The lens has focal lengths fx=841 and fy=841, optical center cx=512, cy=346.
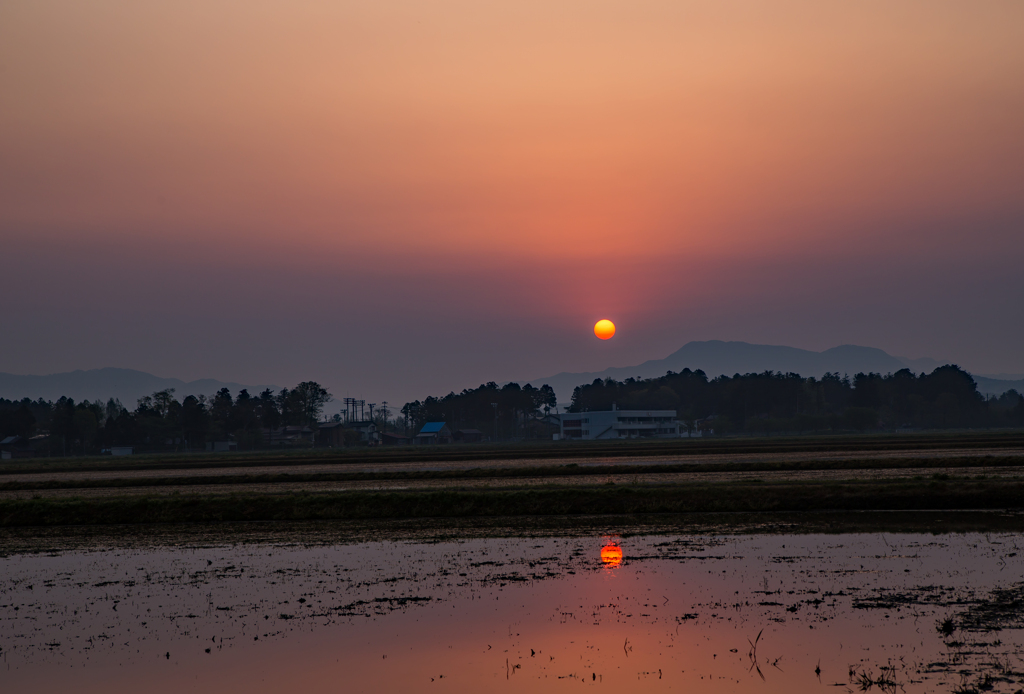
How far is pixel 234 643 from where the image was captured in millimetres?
14750

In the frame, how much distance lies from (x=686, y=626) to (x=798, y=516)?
58.0 ft

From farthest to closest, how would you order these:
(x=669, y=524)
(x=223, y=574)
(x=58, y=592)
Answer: (x=669, y=524), (x=223, y=574), (x=58, y=592)

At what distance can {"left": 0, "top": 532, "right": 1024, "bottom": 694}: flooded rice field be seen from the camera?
40.8 feet

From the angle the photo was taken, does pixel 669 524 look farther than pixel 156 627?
Yes

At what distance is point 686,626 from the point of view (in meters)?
14.9

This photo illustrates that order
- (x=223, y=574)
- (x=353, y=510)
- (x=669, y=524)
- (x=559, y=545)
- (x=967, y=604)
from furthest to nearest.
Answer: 1. (x=353, y=510)
2. (x=669, y=524)
3. (x=559, y=545)
4. (x=223, y=574)
5. (x=967, y=604)

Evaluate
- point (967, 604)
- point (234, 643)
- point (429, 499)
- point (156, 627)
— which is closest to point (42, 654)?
point (156, 627)

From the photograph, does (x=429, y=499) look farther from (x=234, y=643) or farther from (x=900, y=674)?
(x=900, y=674)

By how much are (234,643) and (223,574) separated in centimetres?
736

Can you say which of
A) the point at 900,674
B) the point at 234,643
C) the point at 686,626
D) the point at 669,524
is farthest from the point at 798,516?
the point at 234,643

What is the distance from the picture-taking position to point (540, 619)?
15812mm

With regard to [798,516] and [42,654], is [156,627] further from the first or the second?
[798,516]

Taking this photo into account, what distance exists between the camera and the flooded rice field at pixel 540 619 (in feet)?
40.8

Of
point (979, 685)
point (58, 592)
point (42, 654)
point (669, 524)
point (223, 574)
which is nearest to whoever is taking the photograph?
point (979, 685)
